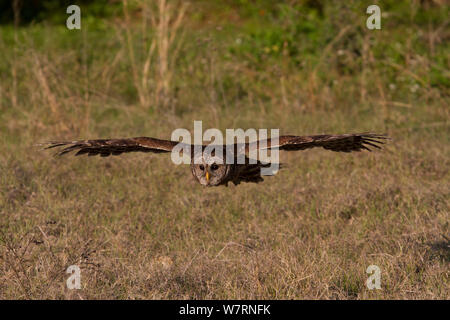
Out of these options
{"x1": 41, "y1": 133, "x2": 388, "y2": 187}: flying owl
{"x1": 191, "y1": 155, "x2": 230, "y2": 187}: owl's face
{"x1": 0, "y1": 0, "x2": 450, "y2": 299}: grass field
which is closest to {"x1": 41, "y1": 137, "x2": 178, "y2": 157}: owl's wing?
Result: {"x1": 41, "y1": 133, "x2": 388, "y2": 187}: flying owl

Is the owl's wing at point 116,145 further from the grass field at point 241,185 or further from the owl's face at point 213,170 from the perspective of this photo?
the grass field at point 241,185

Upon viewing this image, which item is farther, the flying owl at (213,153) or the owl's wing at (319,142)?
the flying owl at (213,153)

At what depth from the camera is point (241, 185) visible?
634cm

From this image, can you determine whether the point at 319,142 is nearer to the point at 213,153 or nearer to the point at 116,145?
the point at 213,153

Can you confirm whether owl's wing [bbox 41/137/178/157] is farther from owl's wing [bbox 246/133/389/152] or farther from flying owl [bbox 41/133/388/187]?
owl's wing [bbox 246/133/389/152]

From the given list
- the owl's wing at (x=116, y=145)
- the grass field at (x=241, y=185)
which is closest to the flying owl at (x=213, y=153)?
the owl's wing at (x=116, y=145)

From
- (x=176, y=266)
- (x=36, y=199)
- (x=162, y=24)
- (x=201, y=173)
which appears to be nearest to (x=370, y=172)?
(x=201, y=173)

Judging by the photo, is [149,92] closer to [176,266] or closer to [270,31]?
[270,31]

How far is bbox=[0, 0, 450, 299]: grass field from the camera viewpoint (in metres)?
4.14

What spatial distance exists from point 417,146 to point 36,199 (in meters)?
4.08

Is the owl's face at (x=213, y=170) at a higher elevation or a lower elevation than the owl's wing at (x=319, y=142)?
lower

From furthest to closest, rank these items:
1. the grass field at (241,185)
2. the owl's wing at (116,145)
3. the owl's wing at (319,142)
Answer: the owl's wing at (116,145), the owl's wing at (319,142), the grass field at (241,185)

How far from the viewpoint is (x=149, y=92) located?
937 centimetres

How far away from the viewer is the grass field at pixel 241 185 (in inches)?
163
